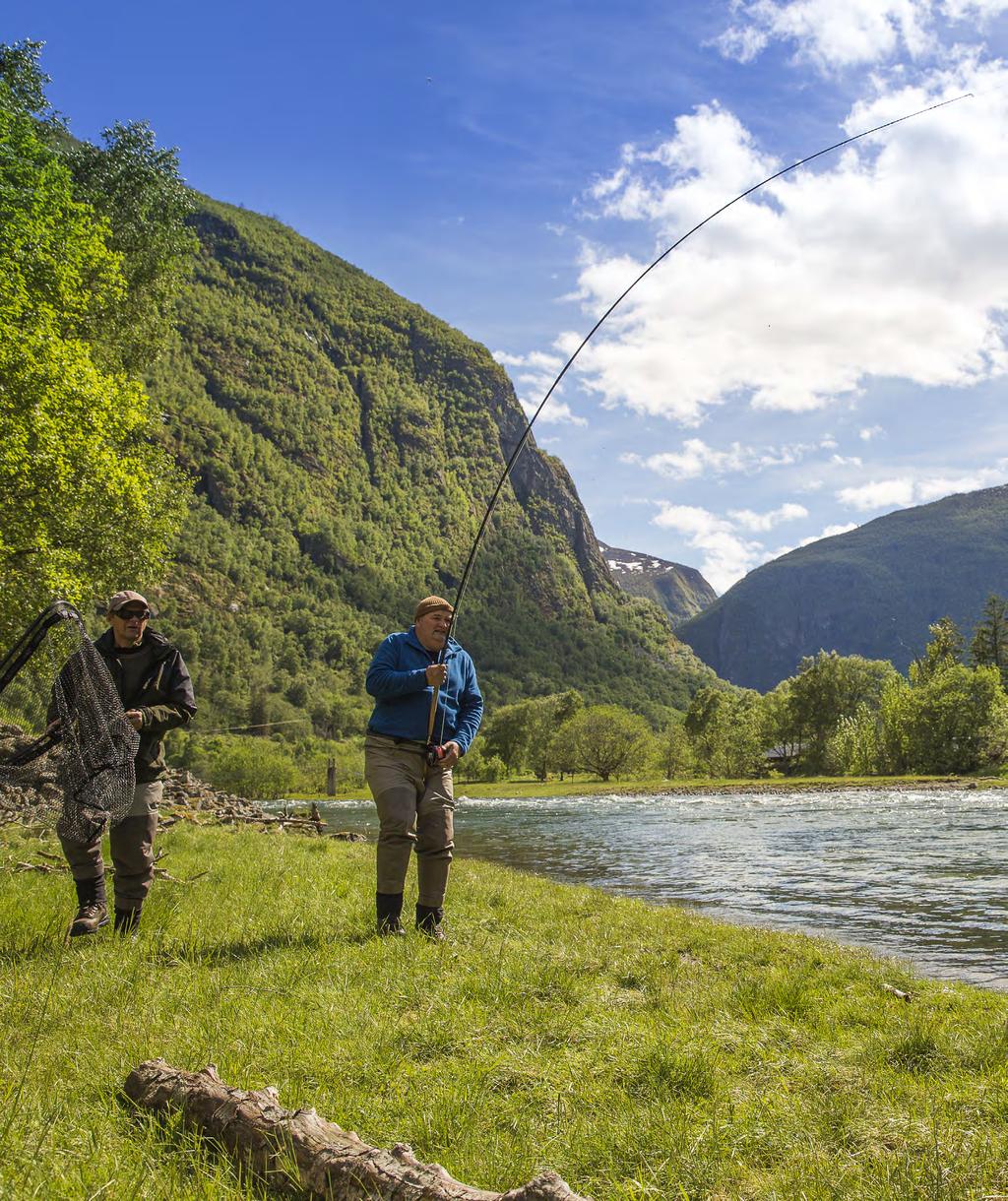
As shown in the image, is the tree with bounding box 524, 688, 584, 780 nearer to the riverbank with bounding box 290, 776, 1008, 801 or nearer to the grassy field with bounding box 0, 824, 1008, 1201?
the riverbank with bounding box 290, 776, 1008, 801

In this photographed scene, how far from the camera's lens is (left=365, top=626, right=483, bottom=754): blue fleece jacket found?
711cm

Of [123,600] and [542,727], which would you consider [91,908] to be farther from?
[542,727]

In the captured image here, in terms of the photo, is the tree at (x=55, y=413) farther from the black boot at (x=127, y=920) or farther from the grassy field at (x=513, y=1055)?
the grassy field at (x=513, y=1055)

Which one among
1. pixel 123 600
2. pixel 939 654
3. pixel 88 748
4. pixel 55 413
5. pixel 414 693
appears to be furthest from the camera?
pixel 939 654

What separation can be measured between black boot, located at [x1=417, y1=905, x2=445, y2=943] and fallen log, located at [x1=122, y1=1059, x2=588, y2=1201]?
12.9 ft

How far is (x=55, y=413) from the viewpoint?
15773mm

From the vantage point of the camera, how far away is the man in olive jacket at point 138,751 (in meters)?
6.60

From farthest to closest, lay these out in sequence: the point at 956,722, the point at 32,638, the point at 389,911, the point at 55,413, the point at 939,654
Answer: the point at 939,654 → the point at 956,722 → the point at 55,413 → the point at 389,911 → the point at 32,638

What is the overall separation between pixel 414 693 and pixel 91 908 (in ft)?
10.3

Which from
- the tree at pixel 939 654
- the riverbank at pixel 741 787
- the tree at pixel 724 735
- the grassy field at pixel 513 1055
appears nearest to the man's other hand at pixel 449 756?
the grassy field at pixel 513 1055

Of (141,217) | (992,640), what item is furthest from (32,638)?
(992,640)

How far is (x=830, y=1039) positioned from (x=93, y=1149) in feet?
13.0

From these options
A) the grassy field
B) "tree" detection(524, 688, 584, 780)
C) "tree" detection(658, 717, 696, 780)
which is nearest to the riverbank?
"tree" detection(658, 717, 696, 780)

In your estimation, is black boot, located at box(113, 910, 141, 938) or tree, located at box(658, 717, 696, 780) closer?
black boot, located at box(113, 910, 141, 938)
